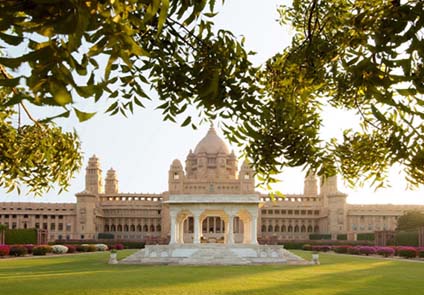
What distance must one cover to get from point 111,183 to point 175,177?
1471cm

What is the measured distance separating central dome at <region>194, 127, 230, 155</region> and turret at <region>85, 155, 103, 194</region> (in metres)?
19.4

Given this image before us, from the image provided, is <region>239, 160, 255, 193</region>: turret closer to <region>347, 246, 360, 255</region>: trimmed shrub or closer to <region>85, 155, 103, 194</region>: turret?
<region>85, 155, 103, 194</region>: turret

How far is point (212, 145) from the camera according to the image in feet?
353

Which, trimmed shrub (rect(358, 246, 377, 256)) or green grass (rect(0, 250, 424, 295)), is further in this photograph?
trimmed shrub (rect(358, 246, 377, 256))

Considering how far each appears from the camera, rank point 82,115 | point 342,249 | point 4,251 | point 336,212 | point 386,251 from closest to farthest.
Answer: point 82,115 → point 4,251 → point 386,251 → point 342,249 → point 336,212

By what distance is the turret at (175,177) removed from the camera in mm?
103938

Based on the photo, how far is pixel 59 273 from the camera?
87.5ft

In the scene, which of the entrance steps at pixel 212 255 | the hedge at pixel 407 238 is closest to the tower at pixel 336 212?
the hedge at pixel 407 238

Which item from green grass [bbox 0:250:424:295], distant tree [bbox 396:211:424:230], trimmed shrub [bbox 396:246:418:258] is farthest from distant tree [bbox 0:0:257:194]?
distant tree [bbox 396:211:424:230]

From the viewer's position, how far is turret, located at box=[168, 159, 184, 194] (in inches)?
4092

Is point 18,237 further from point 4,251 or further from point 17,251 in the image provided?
point 4,251

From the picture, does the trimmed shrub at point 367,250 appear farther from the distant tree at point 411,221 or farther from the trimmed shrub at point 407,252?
the distant tree at point 411,221

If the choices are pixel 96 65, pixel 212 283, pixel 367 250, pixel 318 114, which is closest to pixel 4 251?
pixel 212 283

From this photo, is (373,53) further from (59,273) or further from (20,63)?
(59,273)
